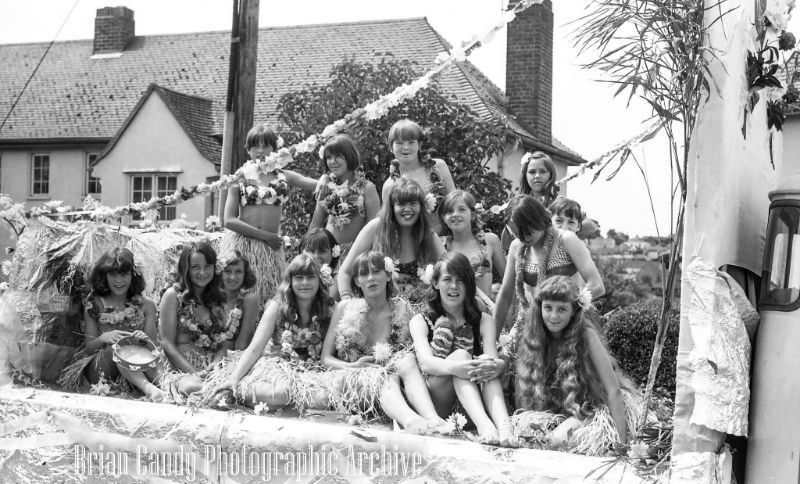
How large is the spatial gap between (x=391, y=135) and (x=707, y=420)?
3528 mm

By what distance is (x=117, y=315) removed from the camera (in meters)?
5.48

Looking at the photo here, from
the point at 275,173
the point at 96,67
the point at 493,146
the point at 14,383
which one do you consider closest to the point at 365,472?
the point at 14,383

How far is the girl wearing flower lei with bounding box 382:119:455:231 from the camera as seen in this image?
19.3 feet

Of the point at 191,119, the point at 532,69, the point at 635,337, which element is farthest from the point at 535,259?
the point at 191,119

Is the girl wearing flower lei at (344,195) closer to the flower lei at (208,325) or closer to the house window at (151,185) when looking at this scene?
the flower lei at (208,325)

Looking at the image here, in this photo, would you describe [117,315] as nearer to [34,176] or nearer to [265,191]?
[265,191]

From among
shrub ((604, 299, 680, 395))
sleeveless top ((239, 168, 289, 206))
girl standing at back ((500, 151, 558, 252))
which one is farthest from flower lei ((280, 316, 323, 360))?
shrub ((604, 299, 680, 395))

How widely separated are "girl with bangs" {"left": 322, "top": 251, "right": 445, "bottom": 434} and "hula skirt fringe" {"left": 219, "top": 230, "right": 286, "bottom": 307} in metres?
1.26

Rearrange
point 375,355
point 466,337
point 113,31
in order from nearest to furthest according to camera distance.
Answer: point 466,337 < point 375,355 < point 113,31

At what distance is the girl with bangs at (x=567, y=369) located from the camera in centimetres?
376

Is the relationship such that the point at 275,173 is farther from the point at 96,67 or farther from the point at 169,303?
the point at 96,67

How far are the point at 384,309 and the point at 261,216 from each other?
201 centimetres

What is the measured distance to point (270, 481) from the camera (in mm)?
3922

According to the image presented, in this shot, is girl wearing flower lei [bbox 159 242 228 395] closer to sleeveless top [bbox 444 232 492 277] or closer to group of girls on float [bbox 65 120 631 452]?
group of girls on float [bbox 65 120 631 452]
